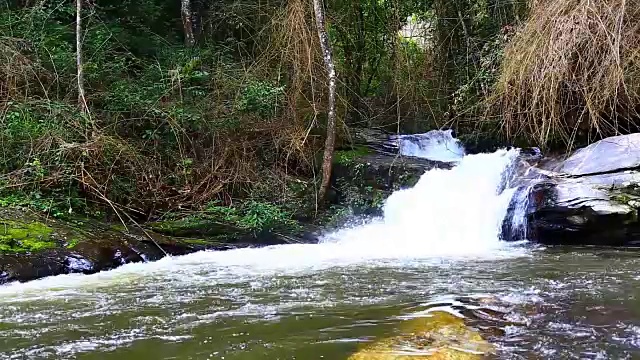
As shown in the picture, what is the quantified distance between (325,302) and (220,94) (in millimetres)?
6308

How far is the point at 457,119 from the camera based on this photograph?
12.7m

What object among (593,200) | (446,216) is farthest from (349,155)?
(593,200)

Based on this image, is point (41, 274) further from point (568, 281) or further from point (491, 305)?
point (568, 281)

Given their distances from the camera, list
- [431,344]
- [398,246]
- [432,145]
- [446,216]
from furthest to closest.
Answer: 1. [432,145]
2. [446,216]
3. [398,246]
4. [431,344]

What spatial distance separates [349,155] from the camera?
1077 cm

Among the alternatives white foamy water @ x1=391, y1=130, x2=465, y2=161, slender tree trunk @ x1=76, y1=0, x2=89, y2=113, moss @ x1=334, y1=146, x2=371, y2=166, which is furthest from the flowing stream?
white foamy water @ x1=391, y1=130, x2=465, y2=161

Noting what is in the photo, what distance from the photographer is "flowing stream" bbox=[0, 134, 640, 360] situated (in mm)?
3646

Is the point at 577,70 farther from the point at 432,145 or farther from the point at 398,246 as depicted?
the point at 432,145

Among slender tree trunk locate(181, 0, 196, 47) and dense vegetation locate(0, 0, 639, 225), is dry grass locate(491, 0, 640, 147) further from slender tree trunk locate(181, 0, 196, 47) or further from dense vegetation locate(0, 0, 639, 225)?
slender tree trunk locate(181, 0, 196, 47)

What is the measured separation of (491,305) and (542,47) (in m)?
5.46

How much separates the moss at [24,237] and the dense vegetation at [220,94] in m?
0.71

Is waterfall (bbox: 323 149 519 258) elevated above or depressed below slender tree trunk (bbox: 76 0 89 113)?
below

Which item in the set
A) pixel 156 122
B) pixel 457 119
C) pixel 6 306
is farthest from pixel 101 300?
pixel 457 119

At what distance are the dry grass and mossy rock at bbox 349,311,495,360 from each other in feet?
17.8
